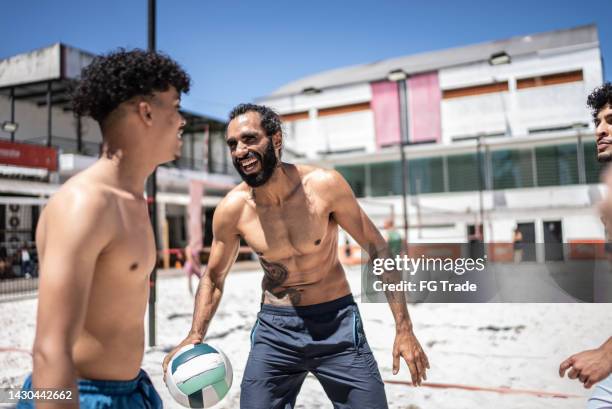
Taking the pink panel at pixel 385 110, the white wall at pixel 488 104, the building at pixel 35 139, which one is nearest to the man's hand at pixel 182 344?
the building at pixel 35 139

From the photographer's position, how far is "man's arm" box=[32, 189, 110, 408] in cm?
122

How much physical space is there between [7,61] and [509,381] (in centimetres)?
842

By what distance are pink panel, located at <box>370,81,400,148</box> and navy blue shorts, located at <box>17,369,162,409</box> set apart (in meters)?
26.6

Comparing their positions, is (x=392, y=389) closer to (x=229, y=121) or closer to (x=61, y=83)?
(x=229, y=121)

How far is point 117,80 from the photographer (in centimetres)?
154

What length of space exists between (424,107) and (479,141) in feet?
23.8

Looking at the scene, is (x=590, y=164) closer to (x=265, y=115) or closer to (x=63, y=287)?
(x=265, y=115)

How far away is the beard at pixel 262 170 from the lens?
8.67ft

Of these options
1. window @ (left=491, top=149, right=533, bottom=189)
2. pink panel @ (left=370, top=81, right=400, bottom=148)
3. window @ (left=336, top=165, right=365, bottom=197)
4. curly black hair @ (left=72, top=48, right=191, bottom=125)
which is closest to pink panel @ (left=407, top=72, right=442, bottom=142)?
pink panel @ (left=370, top=81, right=400, bottom=148)

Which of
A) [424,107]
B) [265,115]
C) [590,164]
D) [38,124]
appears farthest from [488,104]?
[265,115]

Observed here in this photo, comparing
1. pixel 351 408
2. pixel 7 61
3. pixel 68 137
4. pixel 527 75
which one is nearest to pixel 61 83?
pixel 68 137

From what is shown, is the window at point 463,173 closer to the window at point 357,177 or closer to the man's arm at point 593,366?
the window at point 357,177

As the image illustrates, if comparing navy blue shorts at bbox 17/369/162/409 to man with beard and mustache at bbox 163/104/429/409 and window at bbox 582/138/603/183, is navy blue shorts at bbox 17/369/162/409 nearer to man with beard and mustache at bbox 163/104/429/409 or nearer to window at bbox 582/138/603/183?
man with beard and mustache at bbox 163/104/429/409

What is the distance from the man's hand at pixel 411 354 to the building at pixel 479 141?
50.5 feet
